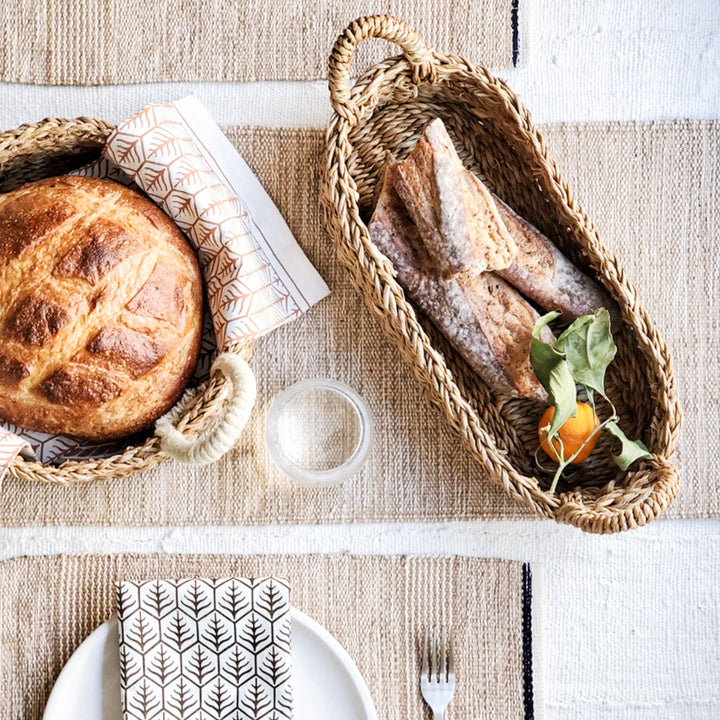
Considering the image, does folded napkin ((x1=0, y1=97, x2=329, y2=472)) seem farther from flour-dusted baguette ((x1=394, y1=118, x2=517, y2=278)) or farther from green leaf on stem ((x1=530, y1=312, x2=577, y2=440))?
green leaf on stem ((x1=530, y1=312, x2=577, y2=440))

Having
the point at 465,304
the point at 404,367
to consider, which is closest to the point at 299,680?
the point at 404,367

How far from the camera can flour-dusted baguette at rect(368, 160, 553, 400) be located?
111cm

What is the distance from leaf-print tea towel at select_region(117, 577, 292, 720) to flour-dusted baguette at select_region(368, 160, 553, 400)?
1.45 feet

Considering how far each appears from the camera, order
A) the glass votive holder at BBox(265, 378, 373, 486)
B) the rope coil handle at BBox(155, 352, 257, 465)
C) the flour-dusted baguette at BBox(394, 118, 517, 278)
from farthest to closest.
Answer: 1. the glass votive holder at BBox(265, 378, 373, 486)
2. the flour-dusted baguette at BBox(394, 118, 517, 278)
3. the rope coil handle at BBox(155, 352, 257, 465)

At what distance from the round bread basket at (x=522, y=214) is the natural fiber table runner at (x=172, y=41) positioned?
126 mm

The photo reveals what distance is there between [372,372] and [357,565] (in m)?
0.30

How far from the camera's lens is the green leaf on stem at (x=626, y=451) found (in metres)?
1.09

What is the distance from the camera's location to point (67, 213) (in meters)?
1.01

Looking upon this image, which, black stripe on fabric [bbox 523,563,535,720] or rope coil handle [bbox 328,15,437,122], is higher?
rope coil handle [bbox 328,15,437,122]

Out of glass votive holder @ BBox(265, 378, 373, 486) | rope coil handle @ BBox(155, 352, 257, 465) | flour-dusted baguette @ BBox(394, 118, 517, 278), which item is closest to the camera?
rope coil handle @ BBox(155, 352, 257, 465)

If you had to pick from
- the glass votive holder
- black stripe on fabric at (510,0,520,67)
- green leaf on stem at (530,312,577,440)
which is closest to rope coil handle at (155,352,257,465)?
the glass votive holder

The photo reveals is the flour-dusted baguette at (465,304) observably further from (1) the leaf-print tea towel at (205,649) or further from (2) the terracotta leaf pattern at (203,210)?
(1) the leaf-print tea towel at (205,649)

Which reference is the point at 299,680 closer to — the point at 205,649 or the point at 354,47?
the point at 205,649

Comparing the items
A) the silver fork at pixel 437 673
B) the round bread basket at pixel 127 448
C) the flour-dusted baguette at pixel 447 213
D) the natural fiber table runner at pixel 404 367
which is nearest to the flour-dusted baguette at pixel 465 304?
the flour-dusted baguette at pixel 447 213
